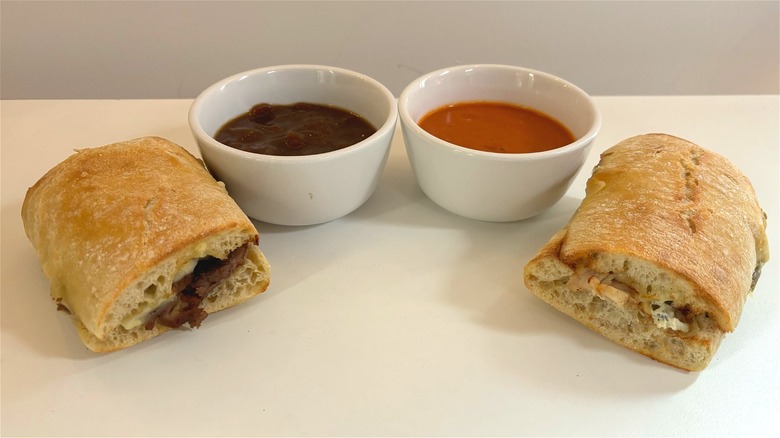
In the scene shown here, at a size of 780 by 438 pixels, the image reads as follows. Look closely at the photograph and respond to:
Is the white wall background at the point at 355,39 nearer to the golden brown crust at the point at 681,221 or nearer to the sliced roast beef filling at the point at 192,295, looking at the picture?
the golden brown crust at the point at 681,221

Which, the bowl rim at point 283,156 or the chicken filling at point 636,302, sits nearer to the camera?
the chicken filling at point 636,302

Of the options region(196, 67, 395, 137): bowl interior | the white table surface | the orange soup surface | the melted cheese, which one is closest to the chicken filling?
the melted cheese

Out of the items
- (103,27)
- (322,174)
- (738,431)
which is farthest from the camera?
(103,27)

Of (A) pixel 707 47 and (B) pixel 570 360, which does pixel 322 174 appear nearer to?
(B) pixel 570 360

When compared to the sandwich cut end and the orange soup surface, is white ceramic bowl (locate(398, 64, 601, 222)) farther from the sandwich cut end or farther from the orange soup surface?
the sandwich cut end

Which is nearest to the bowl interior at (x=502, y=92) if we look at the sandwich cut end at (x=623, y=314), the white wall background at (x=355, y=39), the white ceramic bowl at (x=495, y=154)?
the white ceramic bowl at (x=495, y=154)

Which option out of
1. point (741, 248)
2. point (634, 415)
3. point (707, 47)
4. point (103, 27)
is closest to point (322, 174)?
point (634, 415)

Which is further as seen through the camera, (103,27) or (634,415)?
(103,27)
